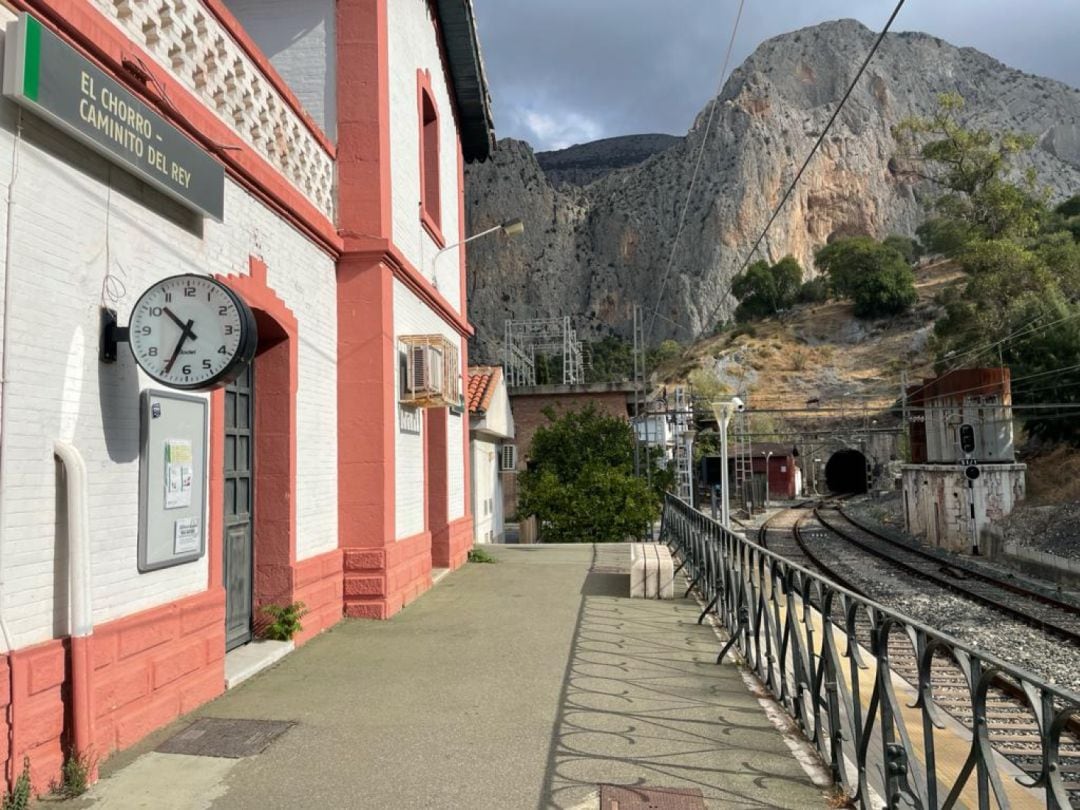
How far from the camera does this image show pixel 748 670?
6223mm

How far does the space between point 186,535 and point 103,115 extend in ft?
8.40

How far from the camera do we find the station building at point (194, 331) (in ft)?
12.7

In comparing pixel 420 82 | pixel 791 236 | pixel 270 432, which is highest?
pixel 791 236

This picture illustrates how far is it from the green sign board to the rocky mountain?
106378mm

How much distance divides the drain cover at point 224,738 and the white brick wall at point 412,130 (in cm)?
586

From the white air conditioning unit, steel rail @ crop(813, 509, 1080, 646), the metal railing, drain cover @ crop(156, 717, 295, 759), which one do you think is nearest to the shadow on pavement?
the metal railing

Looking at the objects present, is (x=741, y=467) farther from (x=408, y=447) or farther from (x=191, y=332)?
(x=191, y=332)

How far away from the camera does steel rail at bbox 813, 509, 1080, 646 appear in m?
11.5

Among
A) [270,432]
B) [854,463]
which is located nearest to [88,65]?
[270,432]

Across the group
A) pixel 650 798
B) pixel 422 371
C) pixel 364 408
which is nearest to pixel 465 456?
pixel 422 371

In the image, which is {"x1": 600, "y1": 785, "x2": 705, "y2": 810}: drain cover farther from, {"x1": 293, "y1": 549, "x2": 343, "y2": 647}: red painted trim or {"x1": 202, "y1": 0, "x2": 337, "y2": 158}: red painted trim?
{"x1": 202, "y1": 0, "x2": 337, "y2": 158}: red painted trim

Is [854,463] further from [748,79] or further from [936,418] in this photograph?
[748,79]

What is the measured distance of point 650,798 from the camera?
3.79 m

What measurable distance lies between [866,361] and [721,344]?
1310cm
